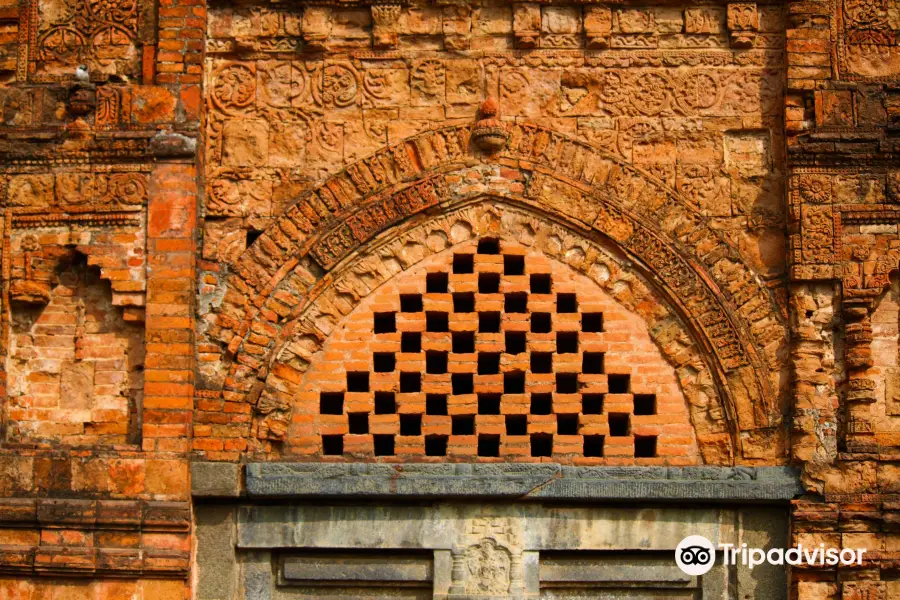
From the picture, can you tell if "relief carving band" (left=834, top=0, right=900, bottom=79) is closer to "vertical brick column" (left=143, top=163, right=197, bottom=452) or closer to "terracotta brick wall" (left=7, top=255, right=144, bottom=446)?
"vertical brick column" (left=143, top=163, right=197, bottom=452)

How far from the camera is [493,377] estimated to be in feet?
29.7

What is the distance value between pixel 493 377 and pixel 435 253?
0.95m

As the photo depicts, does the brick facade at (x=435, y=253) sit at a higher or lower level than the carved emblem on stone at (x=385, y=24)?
lower

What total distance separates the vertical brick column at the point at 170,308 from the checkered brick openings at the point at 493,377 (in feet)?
2.56

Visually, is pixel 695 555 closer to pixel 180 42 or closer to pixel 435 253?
pixel 435 253

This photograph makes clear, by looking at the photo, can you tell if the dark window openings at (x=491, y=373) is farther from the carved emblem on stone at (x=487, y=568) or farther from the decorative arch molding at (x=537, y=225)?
the carved emblem on stone at (x=487, y=568)

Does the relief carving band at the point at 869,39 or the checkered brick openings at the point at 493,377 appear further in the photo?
the relief carving band at the point at 869,39

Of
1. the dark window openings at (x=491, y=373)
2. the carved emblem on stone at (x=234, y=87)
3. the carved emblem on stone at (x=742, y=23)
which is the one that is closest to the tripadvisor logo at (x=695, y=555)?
the dark window openings at (x=491, y=373)

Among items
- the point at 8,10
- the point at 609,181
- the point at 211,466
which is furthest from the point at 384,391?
the point at 8,10

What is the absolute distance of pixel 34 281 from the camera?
9.10 m

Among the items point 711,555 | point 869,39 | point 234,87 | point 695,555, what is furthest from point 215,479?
point 869,39

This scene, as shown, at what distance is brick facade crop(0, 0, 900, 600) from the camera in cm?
890

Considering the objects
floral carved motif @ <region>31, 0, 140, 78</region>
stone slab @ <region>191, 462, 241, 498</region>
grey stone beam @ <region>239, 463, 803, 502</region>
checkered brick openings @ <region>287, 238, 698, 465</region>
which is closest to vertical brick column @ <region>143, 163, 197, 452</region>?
stone slab @ <region>191, 462, 241, 498</region>

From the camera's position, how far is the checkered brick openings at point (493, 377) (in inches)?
355
